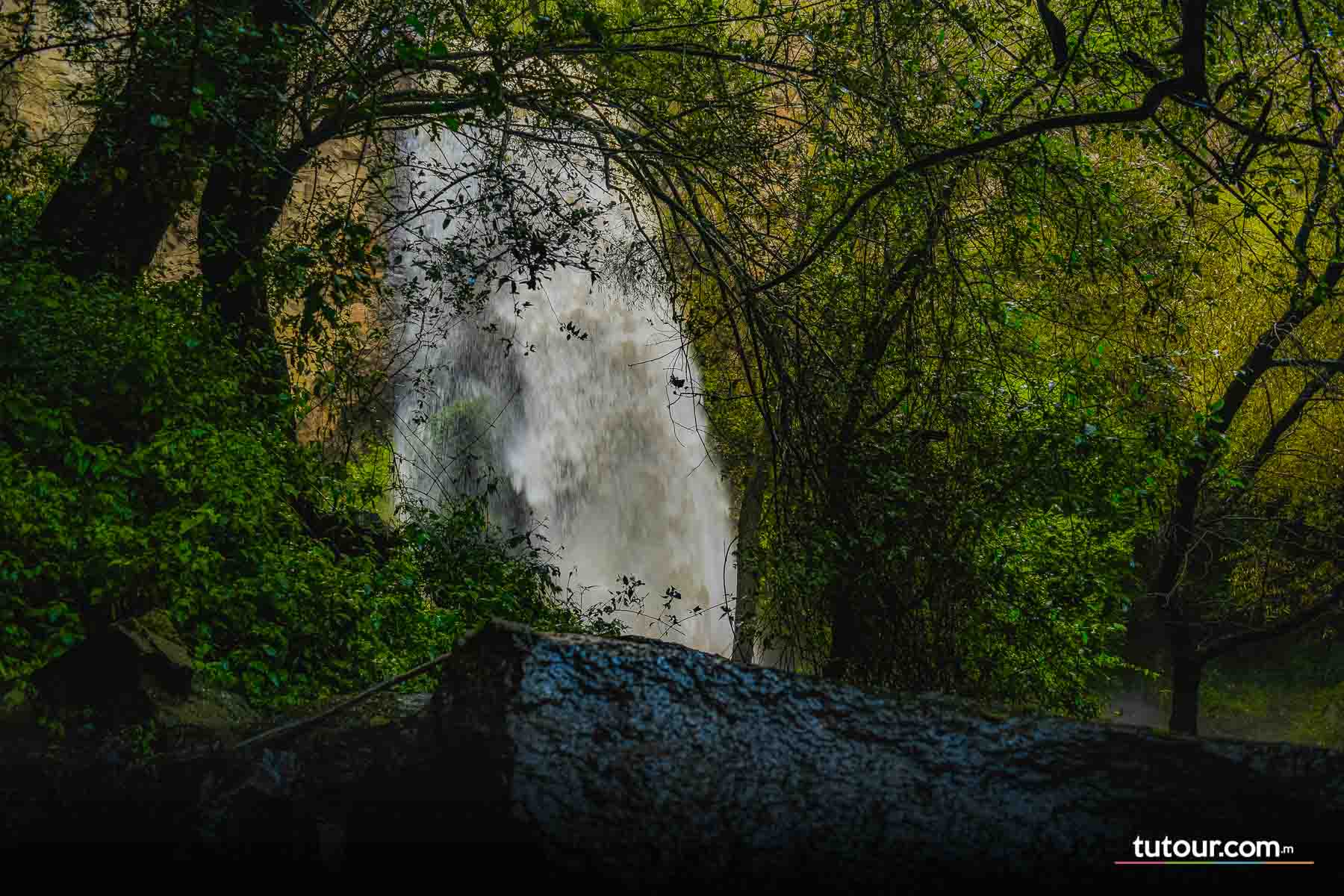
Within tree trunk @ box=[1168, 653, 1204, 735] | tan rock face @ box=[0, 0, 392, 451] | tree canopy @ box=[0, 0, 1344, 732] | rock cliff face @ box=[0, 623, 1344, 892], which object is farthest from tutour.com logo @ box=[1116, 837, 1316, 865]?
tree trunk @ box=[1168, 653, 1204, 735]

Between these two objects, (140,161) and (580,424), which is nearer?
(140,161)

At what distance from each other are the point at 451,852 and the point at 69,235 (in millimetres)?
6143

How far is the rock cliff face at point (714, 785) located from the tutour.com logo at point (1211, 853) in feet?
0.07

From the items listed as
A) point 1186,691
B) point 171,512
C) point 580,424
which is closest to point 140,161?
point 171,512

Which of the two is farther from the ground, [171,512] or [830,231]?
[830,231]

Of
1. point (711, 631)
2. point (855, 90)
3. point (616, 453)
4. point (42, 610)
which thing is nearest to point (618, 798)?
point (42, 610)

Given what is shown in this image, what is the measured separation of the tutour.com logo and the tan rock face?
5625 millimetres

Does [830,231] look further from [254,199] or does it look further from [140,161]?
[140,161]

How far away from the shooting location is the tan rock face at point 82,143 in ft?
24.8

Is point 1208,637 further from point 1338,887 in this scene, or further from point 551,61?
point 1338,887

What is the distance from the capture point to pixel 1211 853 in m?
2.17

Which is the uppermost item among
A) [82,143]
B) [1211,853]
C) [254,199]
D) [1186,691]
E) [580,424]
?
[580,424]

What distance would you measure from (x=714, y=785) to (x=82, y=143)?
1020 cm

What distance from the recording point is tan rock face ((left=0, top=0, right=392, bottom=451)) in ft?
24.8
